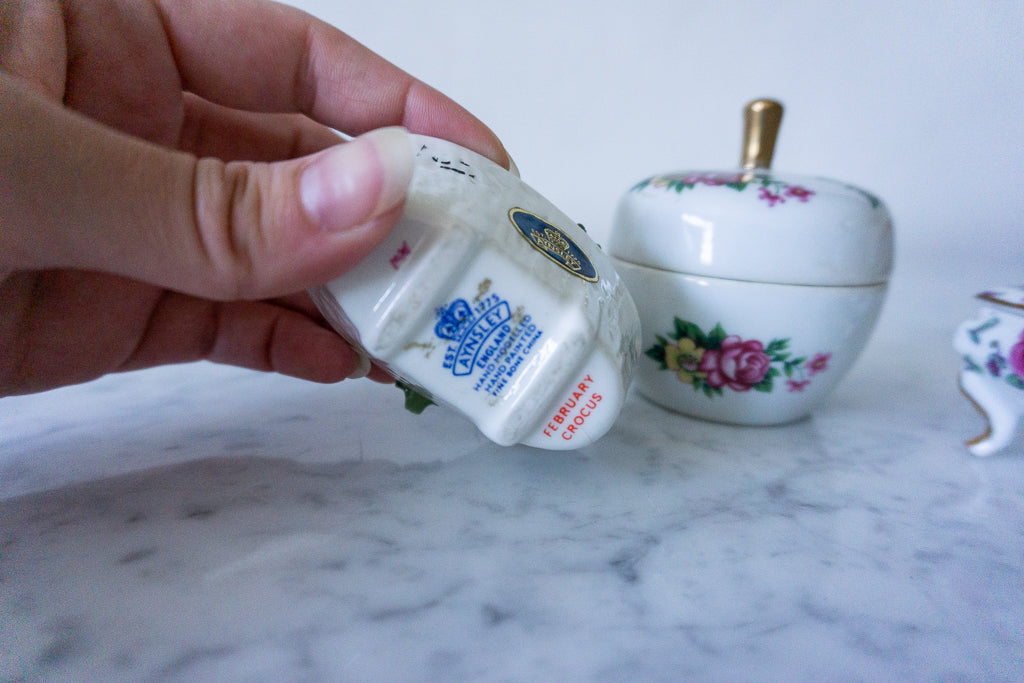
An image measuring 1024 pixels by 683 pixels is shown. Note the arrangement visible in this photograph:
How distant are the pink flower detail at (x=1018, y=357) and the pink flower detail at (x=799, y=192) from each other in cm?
19

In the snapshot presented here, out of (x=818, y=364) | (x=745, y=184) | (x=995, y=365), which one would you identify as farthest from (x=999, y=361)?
(x=745, y=184)

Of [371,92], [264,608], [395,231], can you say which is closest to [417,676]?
[264,608]

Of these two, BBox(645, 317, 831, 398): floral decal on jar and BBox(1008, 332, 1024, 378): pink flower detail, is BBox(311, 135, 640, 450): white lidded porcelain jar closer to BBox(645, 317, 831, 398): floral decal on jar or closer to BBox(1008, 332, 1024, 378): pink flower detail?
BBox(645, 317, 831, 398): floral decal on jar

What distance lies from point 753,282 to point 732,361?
0.07 metres

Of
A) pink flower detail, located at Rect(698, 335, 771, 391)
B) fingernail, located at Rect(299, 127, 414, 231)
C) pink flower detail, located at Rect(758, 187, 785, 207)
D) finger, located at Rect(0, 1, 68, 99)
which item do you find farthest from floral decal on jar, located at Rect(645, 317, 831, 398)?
finger, located at Rect(0, 1, 68, 99)

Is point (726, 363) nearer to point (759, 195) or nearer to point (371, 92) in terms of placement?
point (759, 195)

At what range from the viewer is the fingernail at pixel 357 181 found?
0.99 feet

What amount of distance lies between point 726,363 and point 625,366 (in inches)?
6.3

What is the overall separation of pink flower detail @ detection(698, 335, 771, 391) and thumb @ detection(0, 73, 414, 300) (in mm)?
338

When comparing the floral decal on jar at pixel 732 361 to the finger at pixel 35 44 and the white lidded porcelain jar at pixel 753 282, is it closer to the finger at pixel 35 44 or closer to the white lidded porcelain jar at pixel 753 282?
the white lidded porcelain jar at pixel 753 282

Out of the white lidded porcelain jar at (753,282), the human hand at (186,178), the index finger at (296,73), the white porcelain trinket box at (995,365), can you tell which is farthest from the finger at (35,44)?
the white porcelain trinket box at (995,365)

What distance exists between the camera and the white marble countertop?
311 mm

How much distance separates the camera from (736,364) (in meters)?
0.55

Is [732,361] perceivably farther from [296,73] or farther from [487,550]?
[296,73]
